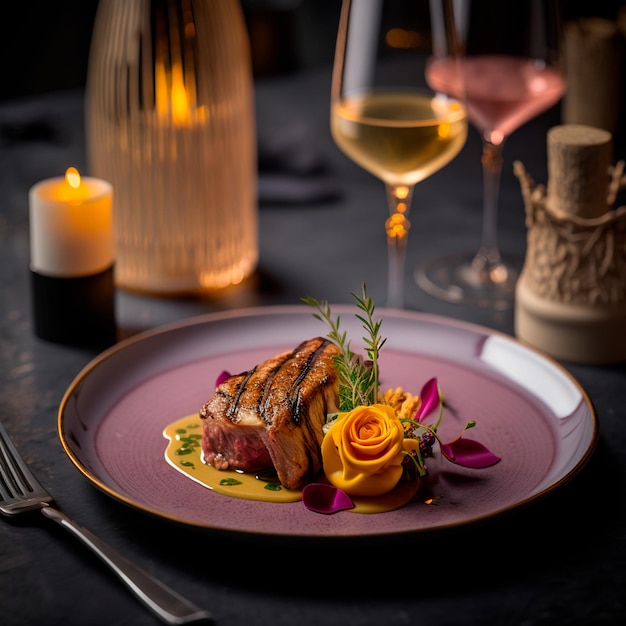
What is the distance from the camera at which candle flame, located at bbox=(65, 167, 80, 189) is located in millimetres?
1356

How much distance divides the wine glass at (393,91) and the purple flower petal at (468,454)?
47 centimetres

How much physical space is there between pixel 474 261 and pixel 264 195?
45 centimetres

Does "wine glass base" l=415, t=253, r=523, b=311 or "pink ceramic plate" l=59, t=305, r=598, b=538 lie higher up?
"pink ceramic plate" l=59, t=305, r=598, b=538

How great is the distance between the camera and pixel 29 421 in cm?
116

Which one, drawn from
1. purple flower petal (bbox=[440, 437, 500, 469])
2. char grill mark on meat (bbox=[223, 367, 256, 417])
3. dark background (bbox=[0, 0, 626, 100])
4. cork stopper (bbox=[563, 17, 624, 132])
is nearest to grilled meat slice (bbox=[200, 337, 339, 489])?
char grill mark on meat (bbox=[223, 367, 256, 417])

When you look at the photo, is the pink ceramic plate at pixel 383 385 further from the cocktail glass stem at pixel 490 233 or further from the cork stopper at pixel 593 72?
the cork stopper at pixel 593 72

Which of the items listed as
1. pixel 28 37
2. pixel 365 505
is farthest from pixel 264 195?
pixel 28 37

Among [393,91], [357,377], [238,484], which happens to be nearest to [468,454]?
[357,377]

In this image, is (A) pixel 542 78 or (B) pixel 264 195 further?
(B) pixel 264 195

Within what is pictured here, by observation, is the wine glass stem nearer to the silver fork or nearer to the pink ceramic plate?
the pink ceramic plate

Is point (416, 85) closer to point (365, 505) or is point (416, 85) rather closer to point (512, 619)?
point (365, 505)

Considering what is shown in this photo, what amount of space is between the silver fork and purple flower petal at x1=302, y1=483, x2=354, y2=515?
17 cm

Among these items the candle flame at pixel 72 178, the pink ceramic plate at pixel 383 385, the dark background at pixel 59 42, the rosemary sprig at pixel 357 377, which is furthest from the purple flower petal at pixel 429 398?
the dark background at pixel 59 42

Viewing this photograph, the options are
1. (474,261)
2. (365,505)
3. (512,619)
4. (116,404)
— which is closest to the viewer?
(512,619)
